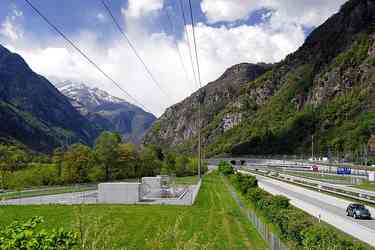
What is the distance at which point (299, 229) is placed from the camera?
2084cm

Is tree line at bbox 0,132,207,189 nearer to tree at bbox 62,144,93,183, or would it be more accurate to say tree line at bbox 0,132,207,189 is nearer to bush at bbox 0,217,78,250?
tree at bbox 62,144,93,183

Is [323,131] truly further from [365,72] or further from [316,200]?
[316,200]

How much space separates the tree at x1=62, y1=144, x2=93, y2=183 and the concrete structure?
108 ft

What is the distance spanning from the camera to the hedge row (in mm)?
14626

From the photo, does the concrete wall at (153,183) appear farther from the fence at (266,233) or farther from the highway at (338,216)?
the fence at (266,233)

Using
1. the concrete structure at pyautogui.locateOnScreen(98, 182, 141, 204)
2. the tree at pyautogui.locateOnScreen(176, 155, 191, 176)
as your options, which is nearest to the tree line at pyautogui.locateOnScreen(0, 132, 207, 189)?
the tree at pyautogui.locateOnScreen(176, 155, 191, 176)

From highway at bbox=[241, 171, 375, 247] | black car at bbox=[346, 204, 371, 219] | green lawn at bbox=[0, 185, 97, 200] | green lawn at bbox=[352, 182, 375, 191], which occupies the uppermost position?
black car at bbox=[346, 204, 371, 219]

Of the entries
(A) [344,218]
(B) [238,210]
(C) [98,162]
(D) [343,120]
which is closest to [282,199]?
(A) [344,218]

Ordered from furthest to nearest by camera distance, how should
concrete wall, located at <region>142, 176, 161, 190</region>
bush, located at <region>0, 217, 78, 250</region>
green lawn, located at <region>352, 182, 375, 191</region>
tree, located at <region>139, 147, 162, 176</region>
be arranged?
1. tree, located at <region>139, 147, 162, 176</region>
2. concrete wall, located at <region>142, 176, 161, 190</region>
3. green lawn, located at <region>352, 182, 375, 191</region>
4. bush, located at <region>0, 217, 78, 250</region>

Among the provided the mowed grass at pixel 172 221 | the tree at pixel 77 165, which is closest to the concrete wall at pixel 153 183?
the mowed grass at pixel 172 221

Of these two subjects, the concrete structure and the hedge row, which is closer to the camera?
the hedge row

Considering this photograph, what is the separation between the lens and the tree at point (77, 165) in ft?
282

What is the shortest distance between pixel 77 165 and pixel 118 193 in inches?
1362

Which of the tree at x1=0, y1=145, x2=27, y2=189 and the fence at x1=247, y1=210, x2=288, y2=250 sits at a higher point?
the tree at x1=0, y1=145, x2=27, y2=189
